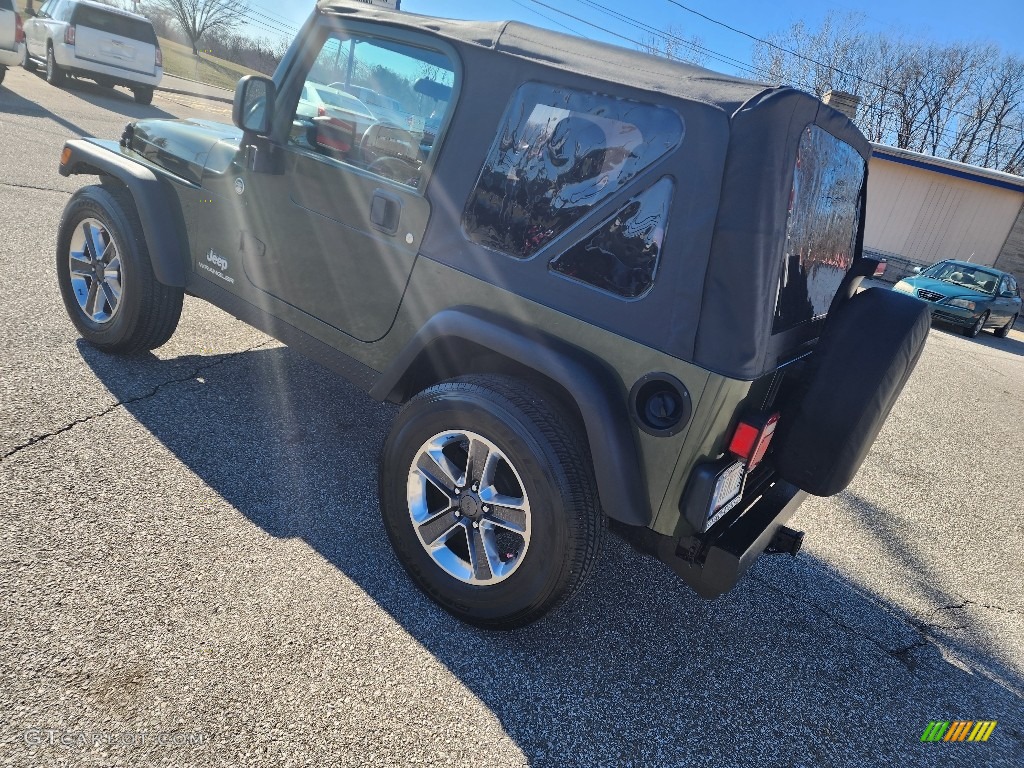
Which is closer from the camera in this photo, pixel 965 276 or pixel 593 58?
pixel 593 58

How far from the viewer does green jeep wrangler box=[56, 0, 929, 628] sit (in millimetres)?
1951

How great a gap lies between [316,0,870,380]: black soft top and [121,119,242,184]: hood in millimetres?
1781

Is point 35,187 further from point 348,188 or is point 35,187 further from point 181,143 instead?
point 348,188

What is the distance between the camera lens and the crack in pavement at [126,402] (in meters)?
2.76

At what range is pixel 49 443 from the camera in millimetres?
2822

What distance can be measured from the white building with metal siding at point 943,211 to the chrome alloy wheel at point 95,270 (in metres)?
23.3

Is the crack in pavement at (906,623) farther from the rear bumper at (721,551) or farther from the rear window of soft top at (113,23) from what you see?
the rear window of soft top at (113,23)

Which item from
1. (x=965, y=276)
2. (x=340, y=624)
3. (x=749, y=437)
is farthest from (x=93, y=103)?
(x=965, y=276)

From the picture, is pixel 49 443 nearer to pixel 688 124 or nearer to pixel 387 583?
pixel 387 583

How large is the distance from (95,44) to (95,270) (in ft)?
44.1

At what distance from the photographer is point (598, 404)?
2.04m

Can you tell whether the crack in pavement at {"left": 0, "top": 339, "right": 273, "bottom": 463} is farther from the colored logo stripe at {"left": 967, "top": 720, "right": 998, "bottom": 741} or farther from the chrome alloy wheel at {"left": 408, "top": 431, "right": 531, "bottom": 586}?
the colored logo stripe at {"left": 967, "top": 720, "right": 998, "bottom": 741}

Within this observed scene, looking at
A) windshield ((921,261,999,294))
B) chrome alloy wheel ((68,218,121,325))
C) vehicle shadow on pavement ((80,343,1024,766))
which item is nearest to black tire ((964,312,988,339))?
windshield ((921,261,999,294))

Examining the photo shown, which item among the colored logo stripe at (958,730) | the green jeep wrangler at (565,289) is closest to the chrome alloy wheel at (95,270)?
the green jeep wrangler at (565,289)
